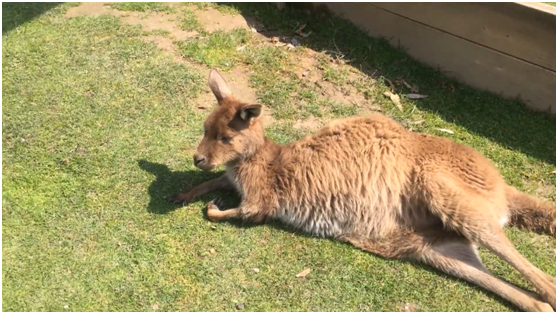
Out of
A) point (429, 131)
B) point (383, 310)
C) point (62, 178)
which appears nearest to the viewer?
point (383, 310)

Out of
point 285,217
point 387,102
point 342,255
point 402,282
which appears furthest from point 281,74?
point 402,282

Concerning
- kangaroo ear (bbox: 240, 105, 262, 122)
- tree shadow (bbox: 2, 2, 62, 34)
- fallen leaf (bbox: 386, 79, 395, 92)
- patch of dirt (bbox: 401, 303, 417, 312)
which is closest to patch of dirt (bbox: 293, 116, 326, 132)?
fallen leaf (bbox: 386, 79, 395, 92)

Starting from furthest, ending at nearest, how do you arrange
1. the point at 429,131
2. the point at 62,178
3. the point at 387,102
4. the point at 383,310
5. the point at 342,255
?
the point at 387,102 < the point at 429,131 < the point at 62,178 < the point at 342,255 < the point at 383,310

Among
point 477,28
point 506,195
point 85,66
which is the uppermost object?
point 477,28

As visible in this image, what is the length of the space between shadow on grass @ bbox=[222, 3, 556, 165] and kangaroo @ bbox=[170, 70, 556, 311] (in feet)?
4.38

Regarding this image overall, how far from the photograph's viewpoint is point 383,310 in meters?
4.18

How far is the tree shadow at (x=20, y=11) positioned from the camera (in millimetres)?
7445

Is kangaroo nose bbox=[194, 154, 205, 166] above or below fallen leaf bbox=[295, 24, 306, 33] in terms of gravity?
below

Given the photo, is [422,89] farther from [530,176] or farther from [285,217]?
[285,217]

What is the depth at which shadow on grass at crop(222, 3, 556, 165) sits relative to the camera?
5.73m

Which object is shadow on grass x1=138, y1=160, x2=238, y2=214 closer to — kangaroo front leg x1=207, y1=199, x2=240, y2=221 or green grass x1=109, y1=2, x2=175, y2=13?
kangaroo front leg x1=207, y1=199, x2=240, y2=221

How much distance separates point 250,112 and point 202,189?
106 centimetres

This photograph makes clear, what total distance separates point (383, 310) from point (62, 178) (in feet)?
11.2

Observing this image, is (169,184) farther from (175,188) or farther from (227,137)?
(227,137)
